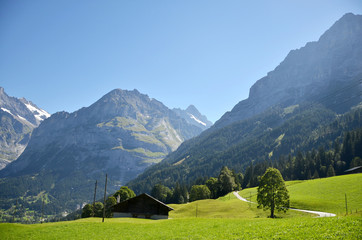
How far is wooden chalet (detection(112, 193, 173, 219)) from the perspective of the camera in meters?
65.3

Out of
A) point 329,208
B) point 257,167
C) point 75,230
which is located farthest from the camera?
point 257,167

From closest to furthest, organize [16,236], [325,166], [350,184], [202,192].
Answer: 1. [16,236]
2. [350,184]
3. [202,192]
4. [325,166]

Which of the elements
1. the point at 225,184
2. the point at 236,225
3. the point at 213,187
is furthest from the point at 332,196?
the point at 213,187

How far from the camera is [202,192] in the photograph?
113125 mm

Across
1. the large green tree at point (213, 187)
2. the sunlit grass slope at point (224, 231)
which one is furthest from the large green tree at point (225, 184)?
the sunlit grass slope at point (224, 231)

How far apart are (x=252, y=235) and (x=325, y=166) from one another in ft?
395

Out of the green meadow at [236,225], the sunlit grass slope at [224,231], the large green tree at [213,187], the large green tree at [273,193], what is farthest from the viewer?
the large green tree at [213,187]

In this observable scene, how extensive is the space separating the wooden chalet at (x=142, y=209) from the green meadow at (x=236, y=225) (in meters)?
9.10

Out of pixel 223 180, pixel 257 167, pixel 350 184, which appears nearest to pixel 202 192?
pixel 223 180

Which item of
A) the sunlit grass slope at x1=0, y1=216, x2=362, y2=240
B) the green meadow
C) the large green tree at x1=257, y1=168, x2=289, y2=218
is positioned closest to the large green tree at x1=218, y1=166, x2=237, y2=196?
the green meadow

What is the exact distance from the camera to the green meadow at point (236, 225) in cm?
2235

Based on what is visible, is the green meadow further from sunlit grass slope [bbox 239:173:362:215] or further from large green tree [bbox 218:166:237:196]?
large green tree [bbox 218:166:237:196]

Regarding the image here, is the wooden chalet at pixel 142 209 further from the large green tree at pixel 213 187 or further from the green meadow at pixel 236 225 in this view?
the large green tree at pixel 213 187

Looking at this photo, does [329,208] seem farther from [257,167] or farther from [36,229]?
[257,167]
